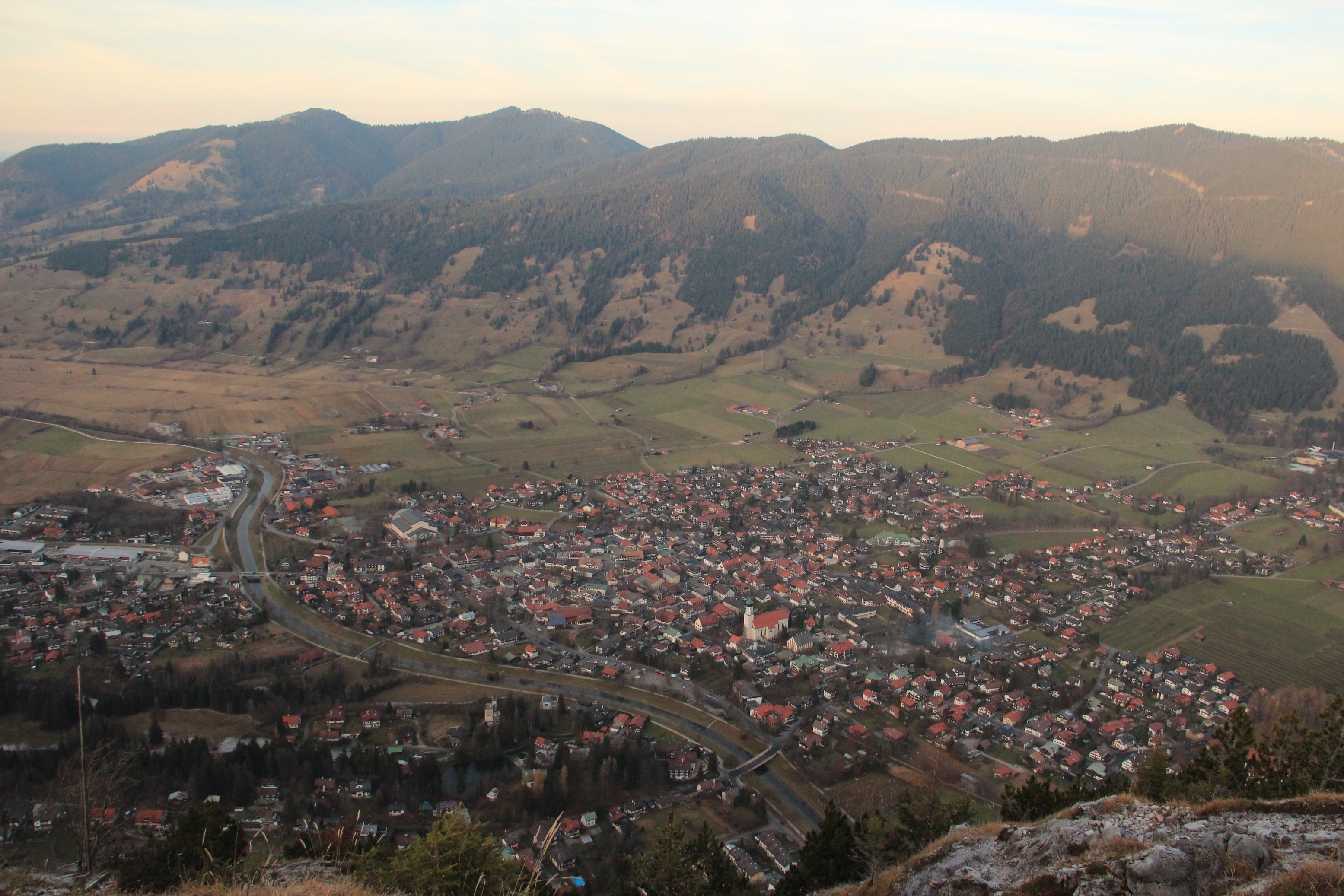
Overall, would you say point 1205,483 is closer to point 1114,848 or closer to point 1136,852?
point 1114,848

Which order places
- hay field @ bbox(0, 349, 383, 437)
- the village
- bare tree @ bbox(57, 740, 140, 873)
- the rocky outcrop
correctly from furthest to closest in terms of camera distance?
hay field @ bbox(0, 349, 383, 437)
the village
bare tree @ bbox(57, 740, 140, 873)
the rocky outcrop

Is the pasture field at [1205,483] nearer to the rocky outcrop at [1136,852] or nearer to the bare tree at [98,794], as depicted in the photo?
the rocky outcrop at [1136,852]

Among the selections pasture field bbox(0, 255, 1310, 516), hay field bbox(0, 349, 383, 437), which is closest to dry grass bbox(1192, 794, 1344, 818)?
pasture field bbox(0, 255, 1310, 516)

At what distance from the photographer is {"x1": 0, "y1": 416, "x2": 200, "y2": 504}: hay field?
4969 cm

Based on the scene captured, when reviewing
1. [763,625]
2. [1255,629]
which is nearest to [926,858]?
[763,625]

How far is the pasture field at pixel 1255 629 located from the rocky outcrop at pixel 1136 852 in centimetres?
2518

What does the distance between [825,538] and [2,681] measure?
34.6m

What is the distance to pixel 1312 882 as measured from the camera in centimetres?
786

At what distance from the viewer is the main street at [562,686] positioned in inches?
974

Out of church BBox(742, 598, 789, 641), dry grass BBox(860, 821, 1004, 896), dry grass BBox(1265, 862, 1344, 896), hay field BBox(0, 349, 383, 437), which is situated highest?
dry grass BBox(1265, 862, 1344, 896)

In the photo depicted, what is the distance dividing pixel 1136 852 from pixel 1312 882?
5.75 ft

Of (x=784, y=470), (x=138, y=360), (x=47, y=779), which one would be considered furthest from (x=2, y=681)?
(x=138, y=360)

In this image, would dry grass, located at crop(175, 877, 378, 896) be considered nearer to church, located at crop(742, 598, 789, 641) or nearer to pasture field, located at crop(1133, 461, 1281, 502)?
church, located at crop(742, 598, 789, 641)

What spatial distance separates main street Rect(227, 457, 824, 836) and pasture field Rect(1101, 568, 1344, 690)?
16.6 meters
